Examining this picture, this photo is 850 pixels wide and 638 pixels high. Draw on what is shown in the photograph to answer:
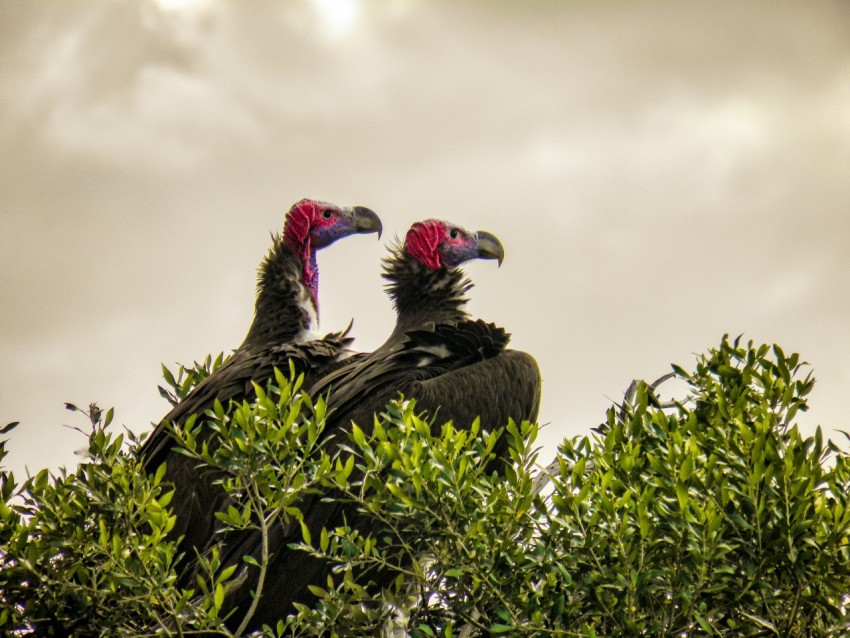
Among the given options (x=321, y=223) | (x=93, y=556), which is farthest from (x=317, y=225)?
(x=93, y=556)

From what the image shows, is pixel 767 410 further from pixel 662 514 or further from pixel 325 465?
pixel 325 465

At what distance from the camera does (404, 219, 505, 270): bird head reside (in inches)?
347

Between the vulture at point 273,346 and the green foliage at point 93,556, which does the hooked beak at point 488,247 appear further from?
the green foliage at point 93,556

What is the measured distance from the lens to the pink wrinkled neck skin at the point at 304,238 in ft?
31.2

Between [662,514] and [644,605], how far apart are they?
42cm

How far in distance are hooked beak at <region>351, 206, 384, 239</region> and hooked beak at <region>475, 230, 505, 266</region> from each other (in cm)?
119

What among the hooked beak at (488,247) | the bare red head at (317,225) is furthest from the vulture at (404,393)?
the bare red head at (317,225)

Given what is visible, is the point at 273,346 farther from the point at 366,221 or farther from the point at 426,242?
the point at 366,221

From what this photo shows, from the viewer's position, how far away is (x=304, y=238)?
→ 9.84 metres

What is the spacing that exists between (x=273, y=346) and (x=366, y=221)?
7.29 feet

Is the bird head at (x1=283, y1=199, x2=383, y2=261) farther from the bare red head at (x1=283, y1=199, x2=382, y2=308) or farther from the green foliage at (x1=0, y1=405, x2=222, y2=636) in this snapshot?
the green foliage at (x1=0, y1=405, x2=222, y2=636)

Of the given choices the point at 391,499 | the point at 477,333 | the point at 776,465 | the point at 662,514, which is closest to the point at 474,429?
the point at 391,499

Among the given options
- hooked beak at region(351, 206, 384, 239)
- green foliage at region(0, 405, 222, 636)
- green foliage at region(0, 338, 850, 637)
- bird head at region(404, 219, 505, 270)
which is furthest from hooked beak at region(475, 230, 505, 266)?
green foliage at region(0, 405, 222, 636)

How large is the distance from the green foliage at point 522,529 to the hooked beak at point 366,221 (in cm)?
497
